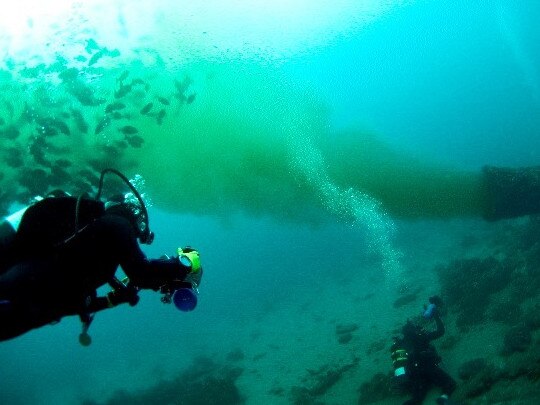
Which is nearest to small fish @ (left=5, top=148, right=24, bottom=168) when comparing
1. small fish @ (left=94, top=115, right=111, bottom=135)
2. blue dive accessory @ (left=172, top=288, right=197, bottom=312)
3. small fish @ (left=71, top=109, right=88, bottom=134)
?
small fish @ (left=71, top=109, right=88, bottom=134)

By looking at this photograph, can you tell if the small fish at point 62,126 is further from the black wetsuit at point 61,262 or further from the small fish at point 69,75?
the black wetsuit at point 61,262

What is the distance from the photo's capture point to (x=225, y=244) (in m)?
140

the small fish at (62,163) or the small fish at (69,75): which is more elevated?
the small fish at (69,75)

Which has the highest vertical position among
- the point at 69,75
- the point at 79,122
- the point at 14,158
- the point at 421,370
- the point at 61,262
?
the point at 69,75

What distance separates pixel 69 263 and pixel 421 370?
879cm

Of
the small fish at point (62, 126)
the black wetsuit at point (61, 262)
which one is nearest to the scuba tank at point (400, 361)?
the black wetsuit at point (61, 262)

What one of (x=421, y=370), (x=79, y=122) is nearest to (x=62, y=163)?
(x=79, y=122)

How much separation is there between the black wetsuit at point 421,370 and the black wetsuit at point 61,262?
788 cm

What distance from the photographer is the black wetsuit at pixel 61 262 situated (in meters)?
2.37

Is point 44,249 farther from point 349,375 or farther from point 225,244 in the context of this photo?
point 225,244

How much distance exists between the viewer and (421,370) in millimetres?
9016

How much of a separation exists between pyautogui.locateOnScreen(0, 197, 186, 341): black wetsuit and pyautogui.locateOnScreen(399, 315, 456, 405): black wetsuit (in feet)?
25.8

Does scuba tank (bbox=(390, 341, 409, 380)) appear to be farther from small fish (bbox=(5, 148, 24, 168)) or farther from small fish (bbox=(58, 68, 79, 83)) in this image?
small fish (bbox=(58, 68, 79, 83))

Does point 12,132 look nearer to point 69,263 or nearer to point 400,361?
point 69,263
